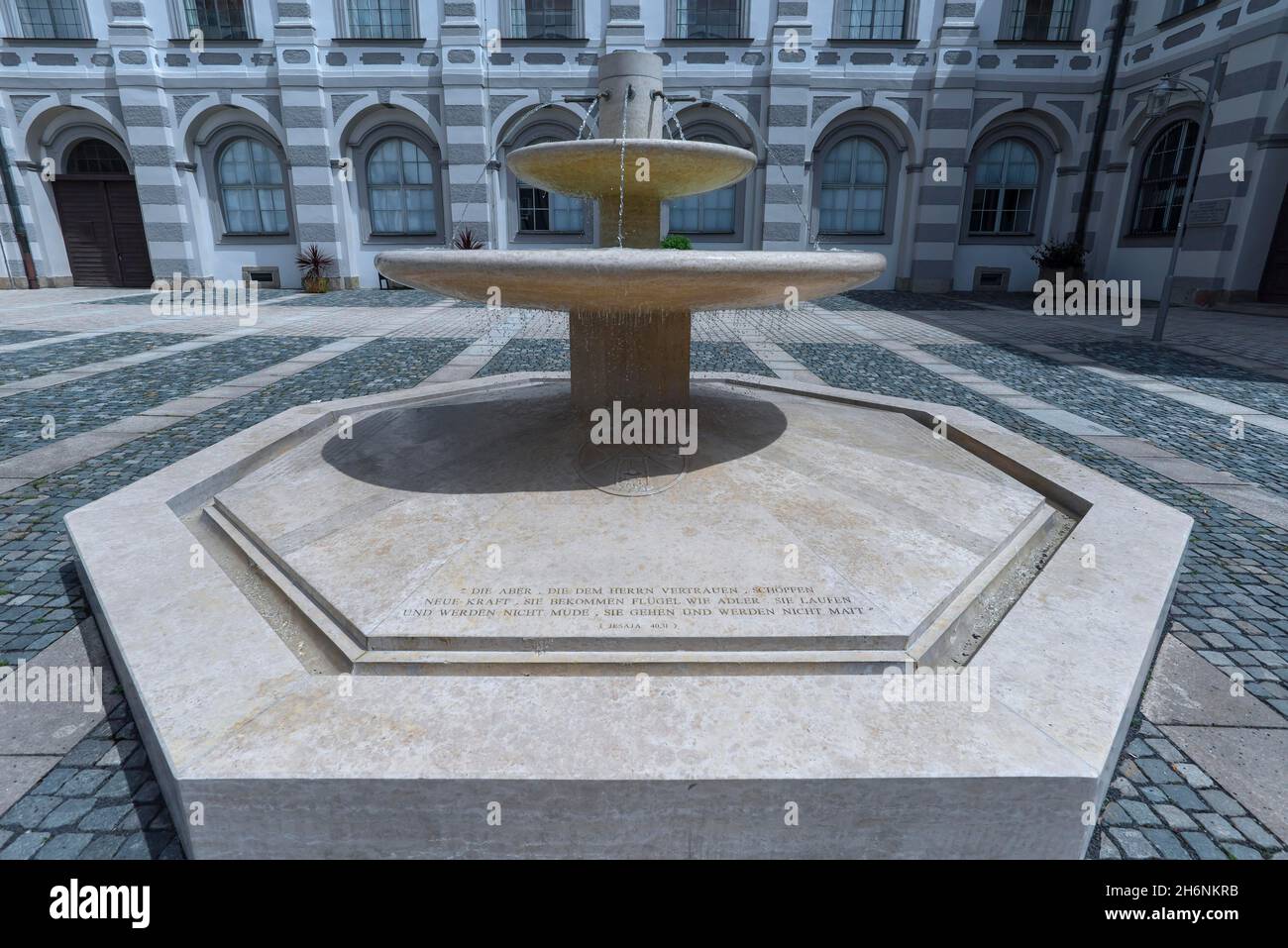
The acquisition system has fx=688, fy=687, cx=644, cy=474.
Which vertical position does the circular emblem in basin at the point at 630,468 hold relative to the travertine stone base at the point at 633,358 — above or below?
below

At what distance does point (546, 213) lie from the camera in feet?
63.5

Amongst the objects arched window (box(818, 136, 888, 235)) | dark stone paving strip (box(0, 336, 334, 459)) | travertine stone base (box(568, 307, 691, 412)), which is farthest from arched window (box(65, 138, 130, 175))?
travertine stone base (box(568, 307, 691, 412))

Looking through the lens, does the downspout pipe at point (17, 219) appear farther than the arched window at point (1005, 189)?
No

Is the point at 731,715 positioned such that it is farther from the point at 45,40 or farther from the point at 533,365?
the point at 45,40

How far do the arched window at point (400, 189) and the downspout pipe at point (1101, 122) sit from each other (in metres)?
17.9

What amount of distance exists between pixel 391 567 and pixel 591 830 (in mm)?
1453

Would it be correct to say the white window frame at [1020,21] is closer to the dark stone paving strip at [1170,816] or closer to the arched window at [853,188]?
the arched window at [853,188]

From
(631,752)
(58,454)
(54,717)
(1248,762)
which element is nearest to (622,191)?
(631,752)

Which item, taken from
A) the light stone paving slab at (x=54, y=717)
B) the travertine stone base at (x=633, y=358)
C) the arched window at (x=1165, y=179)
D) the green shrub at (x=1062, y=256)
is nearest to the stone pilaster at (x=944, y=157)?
the green shrub at (x=1062, y=256)

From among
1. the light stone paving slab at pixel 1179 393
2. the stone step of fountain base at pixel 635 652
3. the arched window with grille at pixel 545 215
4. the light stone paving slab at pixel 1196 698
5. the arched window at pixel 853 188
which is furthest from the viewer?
the arched window at pixel 853 188

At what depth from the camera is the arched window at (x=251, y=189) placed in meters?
18.9

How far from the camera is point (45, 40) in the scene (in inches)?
700
